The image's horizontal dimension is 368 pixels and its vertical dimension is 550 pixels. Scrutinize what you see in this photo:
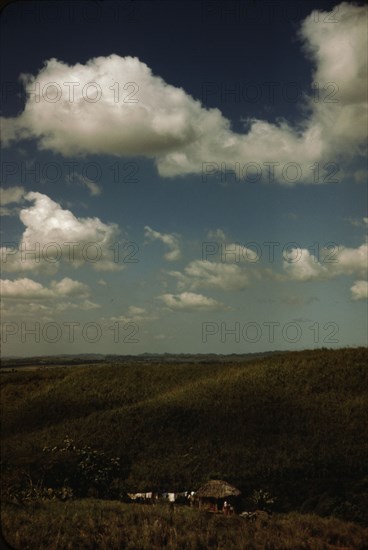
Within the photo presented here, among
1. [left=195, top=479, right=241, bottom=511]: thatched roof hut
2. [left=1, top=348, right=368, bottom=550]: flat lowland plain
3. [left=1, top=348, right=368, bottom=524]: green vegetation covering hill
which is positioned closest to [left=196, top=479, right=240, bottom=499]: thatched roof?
[left=195, top=479, right=241, bottom=511]: thatched roof hut

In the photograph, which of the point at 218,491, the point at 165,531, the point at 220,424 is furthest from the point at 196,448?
the point at 165,531

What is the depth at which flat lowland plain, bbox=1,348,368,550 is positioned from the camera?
24.6 feet

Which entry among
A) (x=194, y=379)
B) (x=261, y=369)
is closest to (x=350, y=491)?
(x=261, y=369)

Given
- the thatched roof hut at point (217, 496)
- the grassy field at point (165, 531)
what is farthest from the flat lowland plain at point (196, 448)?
the thatched roof hut at point (217, 496)

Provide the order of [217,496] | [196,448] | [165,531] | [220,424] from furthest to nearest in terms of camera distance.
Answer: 1. [220,424]
2. [196,448]
3. [217,496]
4. [165,531]

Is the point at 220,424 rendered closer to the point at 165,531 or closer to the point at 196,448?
the point at 196,448

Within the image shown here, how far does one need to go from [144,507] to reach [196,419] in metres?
8.08

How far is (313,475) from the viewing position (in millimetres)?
11844

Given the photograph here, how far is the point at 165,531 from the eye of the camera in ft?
24.5

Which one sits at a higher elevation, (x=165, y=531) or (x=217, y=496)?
(x=165, y=531)

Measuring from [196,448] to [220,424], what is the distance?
2350 millimetres

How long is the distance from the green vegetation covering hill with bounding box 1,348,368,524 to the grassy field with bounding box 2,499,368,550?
7.37 feet

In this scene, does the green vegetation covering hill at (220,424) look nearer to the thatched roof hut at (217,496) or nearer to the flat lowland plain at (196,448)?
the flat lowland plain at (196,448)

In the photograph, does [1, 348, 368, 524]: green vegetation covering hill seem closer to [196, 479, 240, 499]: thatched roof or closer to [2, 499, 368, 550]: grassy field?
[196, 479, 240, 499]: thatched roof
